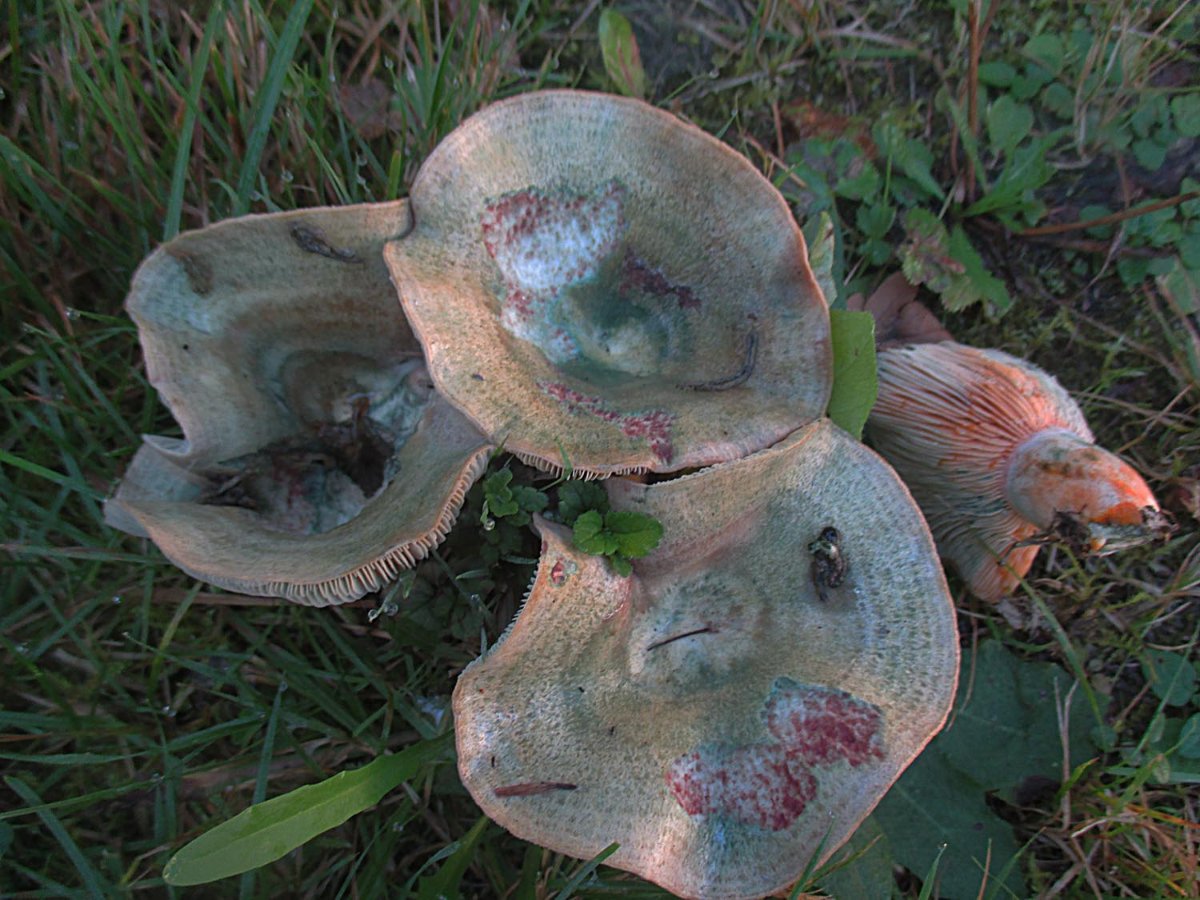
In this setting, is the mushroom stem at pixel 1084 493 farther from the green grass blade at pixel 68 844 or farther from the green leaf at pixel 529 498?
the green grass blade at pixel 68 844

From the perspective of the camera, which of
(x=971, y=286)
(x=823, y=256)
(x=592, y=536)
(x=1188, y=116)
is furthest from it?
(x=1188, y=116)

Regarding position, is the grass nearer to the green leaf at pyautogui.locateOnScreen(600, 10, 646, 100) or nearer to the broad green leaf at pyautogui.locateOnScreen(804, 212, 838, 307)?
the green leaf at pyautogui.locateOnScreen(600, 10, 646, 100)

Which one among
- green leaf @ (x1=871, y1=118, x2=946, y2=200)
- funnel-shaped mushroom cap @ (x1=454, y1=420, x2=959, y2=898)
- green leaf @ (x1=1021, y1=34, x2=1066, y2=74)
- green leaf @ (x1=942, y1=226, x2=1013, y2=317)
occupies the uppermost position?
green leaf @ (x1=1021, y1=34, x2=1066, y2=74)

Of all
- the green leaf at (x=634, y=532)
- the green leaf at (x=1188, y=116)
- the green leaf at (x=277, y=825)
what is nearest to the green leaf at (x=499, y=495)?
the green leaf at (x=634, y=532)

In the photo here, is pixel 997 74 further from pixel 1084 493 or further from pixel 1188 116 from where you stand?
pixel 1084 493

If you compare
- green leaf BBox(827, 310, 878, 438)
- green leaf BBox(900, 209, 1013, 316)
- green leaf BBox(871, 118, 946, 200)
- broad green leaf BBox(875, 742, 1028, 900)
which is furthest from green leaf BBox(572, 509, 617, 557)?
green leaf BBox(871, 118, 946, 200)

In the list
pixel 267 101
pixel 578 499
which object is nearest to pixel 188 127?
pixel 267 101

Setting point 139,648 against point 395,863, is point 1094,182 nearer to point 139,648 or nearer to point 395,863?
point 395,863
